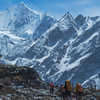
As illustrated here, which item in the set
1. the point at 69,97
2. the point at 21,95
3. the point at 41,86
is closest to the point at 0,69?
the point at 41,86

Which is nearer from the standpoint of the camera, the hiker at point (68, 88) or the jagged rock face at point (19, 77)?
the hiker at point (68, 88)

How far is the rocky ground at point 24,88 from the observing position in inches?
1912

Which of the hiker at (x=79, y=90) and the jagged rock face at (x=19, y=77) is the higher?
the jagged rock face at (x=19, y=77)

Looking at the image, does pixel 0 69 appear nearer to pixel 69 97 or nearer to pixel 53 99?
pixel 53 99

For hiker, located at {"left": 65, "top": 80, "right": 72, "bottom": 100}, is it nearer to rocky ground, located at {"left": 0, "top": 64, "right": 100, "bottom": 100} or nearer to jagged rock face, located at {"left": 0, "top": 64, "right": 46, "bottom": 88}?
rocky ground, located at {"left": 0, "top": 64, "right": 100, "bottom": 100}

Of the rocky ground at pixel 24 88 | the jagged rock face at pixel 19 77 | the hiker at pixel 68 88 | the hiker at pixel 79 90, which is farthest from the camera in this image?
the jagged rock face at pixel 19 77

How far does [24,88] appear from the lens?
56312 millimetres

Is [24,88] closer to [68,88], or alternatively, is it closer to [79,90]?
[79,90]

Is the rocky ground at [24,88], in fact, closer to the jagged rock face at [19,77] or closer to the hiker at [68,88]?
the jagged rock face at [19,77]

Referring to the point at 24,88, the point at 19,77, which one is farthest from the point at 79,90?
the point at 19,77

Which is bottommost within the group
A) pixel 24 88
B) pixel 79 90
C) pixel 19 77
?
pixel 79 90

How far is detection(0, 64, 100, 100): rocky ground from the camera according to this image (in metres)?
48.6

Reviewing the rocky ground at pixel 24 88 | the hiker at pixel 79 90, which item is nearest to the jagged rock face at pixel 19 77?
the rocky ground at pixel 24 88

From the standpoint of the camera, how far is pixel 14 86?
56906 millimetres
